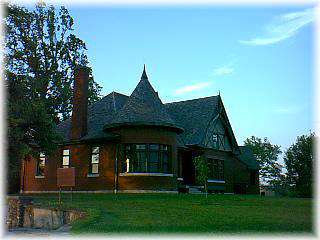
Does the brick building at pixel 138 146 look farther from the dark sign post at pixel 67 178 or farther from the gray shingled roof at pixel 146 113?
the dark sign post at pixel 67 178

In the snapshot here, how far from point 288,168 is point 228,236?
3410cm

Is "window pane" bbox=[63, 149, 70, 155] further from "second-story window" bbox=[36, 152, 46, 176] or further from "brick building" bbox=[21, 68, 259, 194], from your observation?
"second-story window" bbox=[36, 152, 46, 176]

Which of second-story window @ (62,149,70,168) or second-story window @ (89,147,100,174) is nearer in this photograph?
second-story window @ (89,147,100,174)

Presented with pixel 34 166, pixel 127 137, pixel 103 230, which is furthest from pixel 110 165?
pixel 103 230

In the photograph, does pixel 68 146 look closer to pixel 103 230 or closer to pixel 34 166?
pixel 34 166

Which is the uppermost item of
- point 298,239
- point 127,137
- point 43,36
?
point 43,36

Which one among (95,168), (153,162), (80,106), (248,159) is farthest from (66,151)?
(248,159)

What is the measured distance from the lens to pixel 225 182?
124 feet

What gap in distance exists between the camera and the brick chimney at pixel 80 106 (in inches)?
1254

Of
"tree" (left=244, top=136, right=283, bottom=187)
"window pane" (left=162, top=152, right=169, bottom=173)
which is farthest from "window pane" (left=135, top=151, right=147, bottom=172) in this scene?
"tree" (left=244, top=136, right=283, bottom=187)

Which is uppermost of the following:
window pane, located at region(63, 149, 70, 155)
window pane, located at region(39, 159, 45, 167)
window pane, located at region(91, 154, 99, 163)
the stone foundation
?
window pane, located at region(63, 149, 70, 155)

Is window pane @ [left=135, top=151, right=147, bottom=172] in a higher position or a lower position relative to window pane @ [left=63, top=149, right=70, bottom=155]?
lower

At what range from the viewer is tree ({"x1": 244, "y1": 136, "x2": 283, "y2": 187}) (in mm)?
87500

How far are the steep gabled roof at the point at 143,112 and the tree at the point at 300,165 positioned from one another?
1783 centimetres
